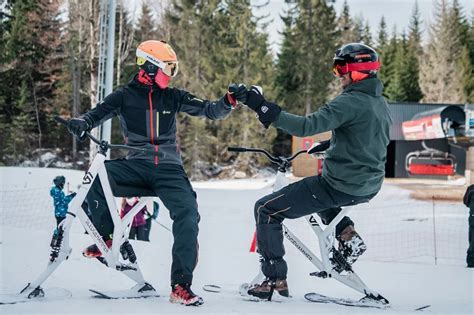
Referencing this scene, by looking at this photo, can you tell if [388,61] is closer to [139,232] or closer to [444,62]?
[444,62]

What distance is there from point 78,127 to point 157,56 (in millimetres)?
868

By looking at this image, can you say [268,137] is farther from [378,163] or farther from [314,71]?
[378,163]

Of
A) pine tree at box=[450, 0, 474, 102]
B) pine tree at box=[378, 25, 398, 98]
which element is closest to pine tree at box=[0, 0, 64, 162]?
pine tree at box=[378, 25, 398, 98]

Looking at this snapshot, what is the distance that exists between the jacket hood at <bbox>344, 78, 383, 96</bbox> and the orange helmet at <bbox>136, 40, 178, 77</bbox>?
1.36 m

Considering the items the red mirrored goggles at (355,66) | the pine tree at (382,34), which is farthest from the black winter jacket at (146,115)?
the pine tree at (382,34)

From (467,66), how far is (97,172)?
5164 centimetres

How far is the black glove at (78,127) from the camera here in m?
3.87

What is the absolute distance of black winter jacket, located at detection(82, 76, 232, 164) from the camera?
4219 mm

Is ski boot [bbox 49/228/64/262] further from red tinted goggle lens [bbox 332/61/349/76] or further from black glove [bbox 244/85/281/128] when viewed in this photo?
red tinted goggle lens [bbox 332/61/349/76]

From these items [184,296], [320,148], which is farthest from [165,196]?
[320,148]

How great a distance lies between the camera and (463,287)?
5.03m

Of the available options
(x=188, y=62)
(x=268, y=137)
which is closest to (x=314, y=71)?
(x=268, y=137)

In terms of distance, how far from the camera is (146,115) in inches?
166

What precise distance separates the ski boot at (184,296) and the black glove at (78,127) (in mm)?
1227
